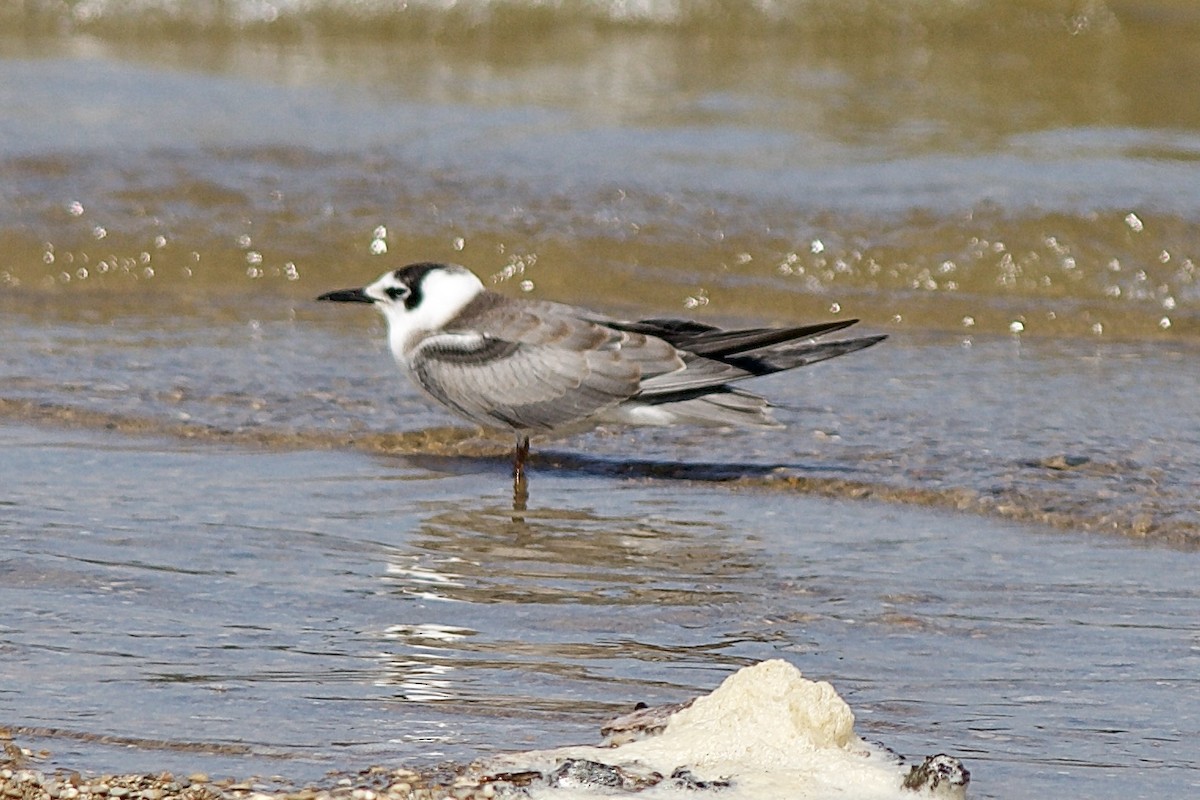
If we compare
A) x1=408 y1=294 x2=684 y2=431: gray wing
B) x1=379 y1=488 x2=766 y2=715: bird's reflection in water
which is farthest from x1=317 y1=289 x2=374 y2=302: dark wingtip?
x1=379 y1=488 x2=766 y2=715: bird's reflection in water

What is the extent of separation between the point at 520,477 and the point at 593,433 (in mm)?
726

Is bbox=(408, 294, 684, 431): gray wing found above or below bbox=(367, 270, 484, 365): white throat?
below

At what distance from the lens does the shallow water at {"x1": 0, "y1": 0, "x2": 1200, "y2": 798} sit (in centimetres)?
346

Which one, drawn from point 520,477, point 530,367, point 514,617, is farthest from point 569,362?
point 514,617

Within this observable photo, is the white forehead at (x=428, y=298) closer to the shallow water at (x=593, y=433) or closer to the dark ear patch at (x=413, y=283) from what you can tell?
the dark ear patch at (x=413, y=283)

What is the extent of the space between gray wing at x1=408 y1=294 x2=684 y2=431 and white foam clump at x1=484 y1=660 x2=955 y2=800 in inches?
99.6

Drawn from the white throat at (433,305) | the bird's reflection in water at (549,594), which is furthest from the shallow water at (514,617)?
the white throat at (433,305)

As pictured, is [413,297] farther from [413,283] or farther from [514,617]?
[514,617]

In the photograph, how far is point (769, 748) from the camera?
2984 mm

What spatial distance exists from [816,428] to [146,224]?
3.77 meters

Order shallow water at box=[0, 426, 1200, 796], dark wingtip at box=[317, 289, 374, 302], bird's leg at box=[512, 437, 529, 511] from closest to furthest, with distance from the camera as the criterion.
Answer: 1. shallow water at box=[0, 426, 1200, 796]
2. bird's leg at box=[512, 437, 529, 511]
3. dark wingtip at box=[317, 289, 374, 302]

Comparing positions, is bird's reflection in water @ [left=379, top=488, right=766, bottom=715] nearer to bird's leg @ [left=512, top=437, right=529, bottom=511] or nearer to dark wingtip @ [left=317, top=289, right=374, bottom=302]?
bird's leg @ [left=512, top=437, right=529, bottom=511]

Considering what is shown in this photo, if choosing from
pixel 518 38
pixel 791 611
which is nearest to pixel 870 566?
pixel 791 611

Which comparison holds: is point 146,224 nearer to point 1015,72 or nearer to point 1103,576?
point 1103,576
